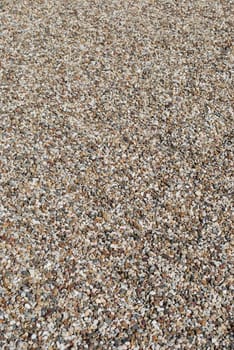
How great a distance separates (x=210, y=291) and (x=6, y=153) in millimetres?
1947

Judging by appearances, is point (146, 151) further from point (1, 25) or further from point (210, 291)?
point (1, 25)

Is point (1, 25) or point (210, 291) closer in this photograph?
point (210, 291)

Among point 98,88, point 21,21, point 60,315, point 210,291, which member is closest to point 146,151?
point 98,88

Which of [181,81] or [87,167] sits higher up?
[181,81]

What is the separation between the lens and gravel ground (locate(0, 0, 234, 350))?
10.6 feet

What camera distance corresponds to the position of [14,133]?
4.47 metres

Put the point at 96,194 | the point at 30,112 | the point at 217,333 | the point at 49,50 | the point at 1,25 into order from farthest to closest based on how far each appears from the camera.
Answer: the point at 1,25 < the point at 49,50 < the point at 30,112 < the point at 96,194 < the point at 217,333

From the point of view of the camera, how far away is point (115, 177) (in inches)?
163

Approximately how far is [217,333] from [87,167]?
1652 mm

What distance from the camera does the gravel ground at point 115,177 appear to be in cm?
322

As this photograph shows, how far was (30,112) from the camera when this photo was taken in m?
4.70

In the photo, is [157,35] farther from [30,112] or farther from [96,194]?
[96,194]

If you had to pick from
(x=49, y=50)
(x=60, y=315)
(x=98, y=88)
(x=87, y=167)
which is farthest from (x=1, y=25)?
(x=60, y=315)

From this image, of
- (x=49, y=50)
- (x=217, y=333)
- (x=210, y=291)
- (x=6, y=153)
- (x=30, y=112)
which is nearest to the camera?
(x=217, y=333)
